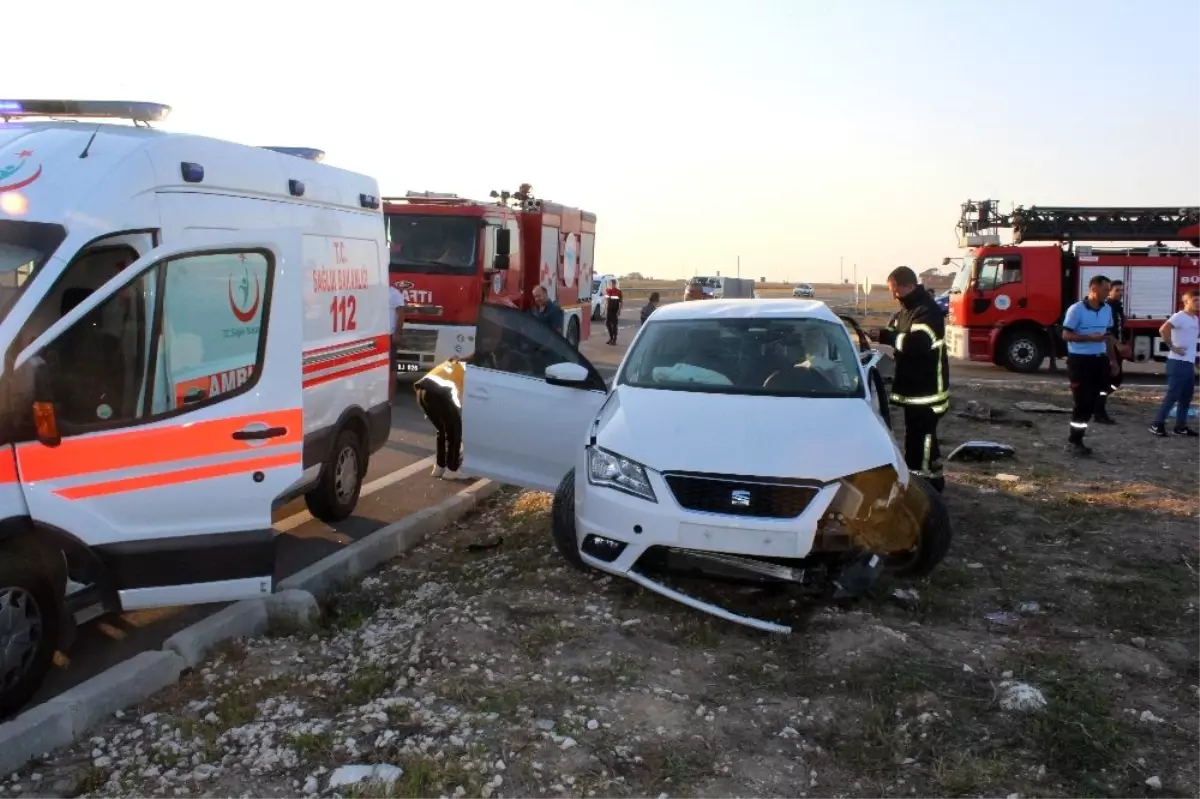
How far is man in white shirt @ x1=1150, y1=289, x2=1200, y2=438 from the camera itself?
10.9 m

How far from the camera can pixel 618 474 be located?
5.19 m

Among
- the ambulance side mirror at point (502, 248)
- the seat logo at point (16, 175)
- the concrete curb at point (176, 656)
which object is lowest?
the concrete curb at point (176, 656)

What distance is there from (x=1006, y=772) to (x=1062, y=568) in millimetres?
2805

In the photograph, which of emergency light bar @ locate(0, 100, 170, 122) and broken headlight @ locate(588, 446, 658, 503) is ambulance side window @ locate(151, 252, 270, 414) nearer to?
emergency light bar @ locate(0, 100, 170, 122)

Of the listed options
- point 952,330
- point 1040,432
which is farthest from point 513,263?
point 952,330

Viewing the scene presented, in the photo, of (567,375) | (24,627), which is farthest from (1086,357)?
(24,627)

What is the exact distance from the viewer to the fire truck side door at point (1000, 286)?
20172mm

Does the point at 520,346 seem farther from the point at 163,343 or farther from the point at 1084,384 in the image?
the point at 1084,384

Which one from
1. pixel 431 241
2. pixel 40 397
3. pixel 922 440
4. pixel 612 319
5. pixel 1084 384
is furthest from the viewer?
pixel 612 319

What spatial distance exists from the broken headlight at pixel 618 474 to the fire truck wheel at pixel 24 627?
2.49 m

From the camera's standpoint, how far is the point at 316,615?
196 inches

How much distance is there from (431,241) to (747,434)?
9.74 meters

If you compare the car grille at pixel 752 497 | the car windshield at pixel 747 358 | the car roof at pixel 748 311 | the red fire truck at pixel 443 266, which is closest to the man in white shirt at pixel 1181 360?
the car roof at pixel 748 311

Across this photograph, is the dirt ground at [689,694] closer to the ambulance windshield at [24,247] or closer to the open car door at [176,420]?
the open car door at [176,420]
